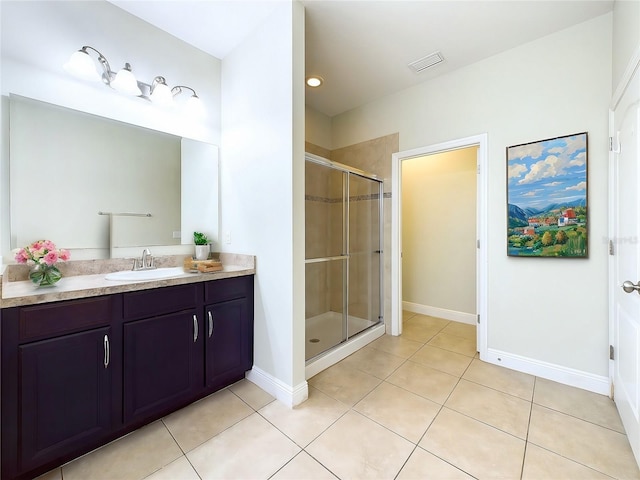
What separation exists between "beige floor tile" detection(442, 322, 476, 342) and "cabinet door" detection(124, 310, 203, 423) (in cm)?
267

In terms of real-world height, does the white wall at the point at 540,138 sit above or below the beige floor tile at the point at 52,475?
above

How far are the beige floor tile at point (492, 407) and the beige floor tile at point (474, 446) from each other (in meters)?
0.07

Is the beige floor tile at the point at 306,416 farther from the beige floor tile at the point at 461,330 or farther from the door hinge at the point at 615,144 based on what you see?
the door hinge at the point at 615,144

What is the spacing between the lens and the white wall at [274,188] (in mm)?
1792

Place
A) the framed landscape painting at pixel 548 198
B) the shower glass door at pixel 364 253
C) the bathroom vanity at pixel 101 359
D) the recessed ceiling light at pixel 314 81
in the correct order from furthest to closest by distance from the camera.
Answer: the shower glass door at pixel 364 253 < the recessed ceiling light at pixel 314 81 < the framed landscape painting at pixel 548 198 < the bathroom vanity at pixel 101 359

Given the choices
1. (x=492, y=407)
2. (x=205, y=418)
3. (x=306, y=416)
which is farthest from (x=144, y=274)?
(x=492, y=407)

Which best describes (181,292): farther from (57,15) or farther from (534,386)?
(534,386)

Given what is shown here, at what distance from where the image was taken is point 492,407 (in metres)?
1.77

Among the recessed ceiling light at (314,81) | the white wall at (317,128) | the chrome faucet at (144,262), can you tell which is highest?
the recessed ceiling light at (314,81)

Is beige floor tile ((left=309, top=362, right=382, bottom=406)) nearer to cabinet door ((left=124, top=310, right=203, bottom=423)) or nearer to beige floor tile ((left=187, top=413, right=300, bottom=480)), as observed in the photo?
beige floor tile ((left=187, top=413, right=300, bottom=480))

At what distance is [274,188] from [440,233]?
2609 millimetres

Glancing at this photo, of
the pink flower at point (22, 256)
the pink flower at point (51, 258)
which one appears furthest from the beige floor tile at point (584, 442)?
the pink flower at point (22, 256)

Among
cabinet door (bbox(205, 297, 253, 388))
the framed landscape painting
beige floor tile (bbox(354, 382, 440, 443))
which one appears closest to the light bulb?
cabinet door (bbox(205, 297, 253, 388))

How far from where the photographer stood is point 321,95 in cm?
309
